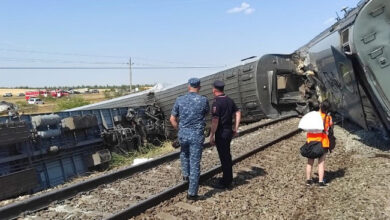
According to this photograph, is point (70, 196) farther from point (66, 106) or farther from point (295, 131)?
point (66, 106)

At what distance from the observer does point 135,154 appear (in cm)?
1430

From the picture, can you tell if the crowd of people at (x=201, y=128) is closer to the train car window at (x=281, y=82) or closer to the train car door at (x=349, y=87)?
the train car door at (x=349, y=87)

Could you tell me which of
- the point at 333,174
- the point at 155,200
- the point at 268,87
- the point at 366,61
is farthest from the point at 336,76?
the point at 155,200

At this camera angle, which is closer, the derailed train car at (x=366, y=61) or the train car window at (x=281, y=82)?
the derailed train car at (x=366, y=61)

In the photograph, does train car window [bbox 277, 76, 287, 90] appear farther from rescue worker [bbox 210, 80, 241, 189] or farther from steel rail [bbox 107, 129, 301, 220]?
rescue worker [bbox 210, 80, 241, 189]

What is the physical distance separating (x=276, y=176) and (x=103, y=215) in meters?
3.16

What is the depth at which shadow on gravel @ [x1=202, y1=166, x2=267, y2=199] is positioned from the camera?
6.34 meters

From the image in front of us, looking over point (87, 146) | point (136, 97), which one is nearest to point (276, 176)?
point (87, 146)

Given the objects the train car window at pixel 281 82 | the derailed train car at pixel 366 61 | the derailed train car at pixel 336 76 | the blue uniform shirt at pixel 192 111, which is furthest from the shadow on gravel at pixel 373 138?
the blue uniform shirt at pixel 192 111

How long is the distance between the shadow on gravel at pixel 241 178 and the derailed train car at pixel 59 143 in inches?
188

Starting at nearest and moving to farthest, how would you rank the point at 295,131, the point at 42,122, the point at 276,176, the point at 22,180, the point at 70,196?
the point at 70,196, the point at 276,176, the point at 22,180, the point at 42,122, the point at 295,131

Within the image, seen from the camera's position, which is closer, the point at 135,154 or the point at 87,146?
the point at 87,146

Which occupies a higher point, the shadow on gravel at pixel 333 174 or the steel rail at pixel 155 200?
the steel rail at pixel 155 200

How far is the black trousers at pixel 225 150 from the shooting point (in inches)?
249
